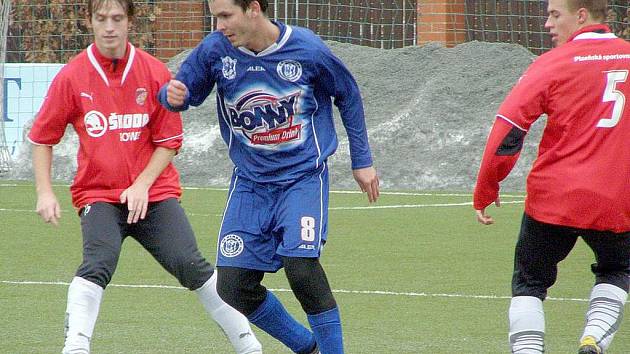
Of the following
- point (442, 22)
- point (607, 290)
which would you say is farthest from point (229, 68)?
point (442, 22)

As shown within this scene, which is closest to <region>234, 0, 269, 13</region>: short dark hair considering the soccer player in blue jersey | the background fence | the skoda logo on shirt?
the soccer player in blue jersey

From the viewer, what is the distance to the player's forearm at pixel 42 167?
657 centimetres

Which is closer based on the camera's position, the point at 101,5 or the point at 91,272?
the point at 91,272

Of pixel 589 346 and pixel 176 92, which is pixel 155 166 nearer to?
pixel 176 92

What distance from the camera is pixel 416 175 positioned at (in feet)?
62.7

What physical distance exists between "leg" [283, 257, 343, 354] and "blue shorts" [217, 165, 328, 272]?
0.06 m

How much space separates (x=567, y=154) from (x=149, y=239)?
2.03 meters

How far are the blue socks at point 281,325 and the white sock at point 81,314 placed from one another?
2.52 ft

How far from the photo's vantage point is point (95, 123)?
655cm

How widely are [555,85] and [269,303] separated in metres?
1.79

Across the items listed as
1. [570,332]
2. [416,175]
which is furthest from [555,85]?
[416,175]

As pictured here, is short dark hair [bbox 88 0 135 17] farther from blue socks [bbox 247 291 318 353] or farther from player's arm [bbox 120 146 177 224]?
blue socks [bbox 247 291 318 353]

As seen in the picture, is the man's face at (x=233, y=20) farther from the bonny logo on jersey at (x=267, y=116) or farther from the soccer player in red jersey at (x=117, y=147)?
the soccer player in red jersey at (x=117, y=147)

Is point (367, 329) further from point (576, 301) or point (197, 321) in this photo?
point (576, 301)
